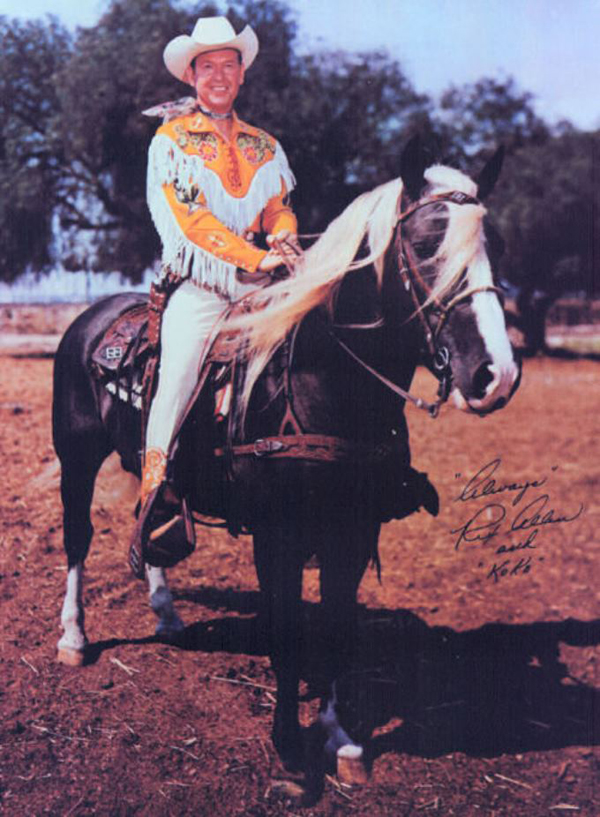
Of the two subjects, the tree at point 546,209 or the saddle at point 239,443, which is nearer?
the saddle at point 239,443

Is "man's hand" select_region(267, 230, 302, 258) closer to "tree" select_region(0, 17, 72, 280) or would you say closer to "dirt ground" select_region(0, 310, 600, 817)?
"dirt ground" select_region(0, 310, 600, 817)

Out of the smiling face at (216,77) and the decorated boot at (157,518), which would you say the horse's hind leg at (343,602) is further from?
the smiling face at (216,77)

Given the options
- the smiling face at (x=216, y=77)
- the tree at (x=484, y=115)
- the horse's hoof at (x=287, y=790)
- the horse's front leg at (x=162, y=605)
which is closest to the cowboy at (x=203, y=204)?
the smiling face at (x=216, y=77)

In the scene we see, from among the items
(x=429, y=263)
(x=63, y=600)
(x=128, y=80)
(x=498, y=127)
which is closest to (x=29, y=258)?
(x=128, y=80)

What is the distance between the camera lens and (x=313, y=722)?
3.45 meters

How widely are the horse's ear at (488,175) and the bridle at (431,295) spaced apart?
163 millimetres

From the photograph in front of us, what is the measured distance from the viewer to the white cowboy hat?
2893 mm

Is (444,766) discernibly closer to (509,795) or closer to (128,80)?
(509,795)

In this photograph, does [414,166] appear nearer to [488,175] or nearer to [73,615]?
[488,175]

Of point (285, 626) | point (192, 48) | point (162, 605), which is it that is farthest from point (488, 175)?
point (162, 605)

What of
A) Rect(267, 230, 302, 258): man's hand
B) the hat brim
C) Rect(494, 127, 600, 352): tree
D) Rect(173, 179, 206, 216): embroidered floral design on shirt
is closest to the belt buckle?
Rect(267, 230, 302, 258): man's hand

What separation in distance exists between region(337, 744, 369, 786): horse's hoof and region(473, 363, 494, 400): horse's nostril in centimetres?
175

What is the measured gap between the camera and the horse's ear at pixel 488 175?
8.61 ft

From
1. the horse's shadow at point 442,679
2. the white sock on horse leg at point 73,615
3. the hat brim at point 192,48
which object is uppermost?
the hat brim at point 192,48
